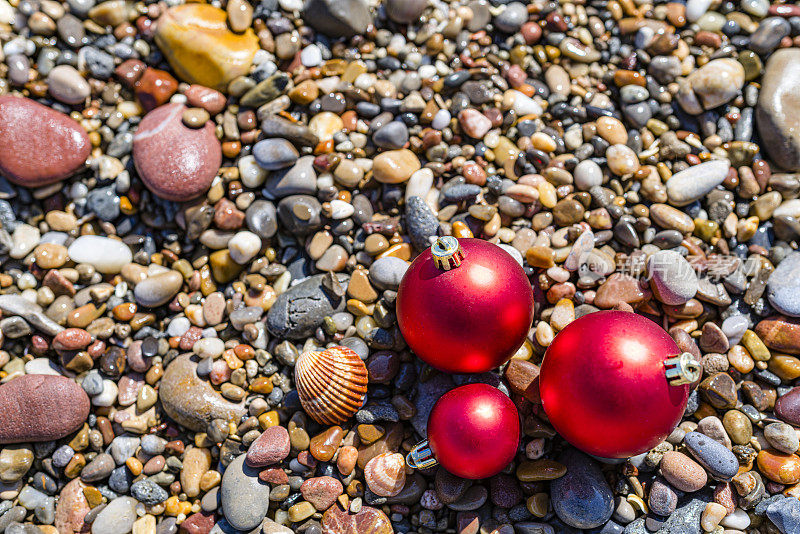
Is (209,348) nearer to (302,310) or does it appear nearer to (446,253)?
(302,310)

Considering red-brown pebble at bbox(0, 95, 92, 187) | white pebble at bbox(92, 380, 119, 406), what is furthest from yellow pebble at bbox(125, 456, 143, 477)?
red-brown pebble at bbox(0, 95, 92, 187)

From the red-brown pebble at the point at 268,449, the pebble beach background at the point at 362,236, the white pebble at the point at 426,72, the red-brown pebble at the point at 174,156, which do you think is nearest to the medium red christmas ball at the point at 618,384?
the pebble beach background at the point at 362,236

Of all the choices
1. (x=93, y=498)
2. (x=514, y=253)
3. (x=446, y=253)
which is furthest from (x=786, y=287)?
(x=93, y=498)

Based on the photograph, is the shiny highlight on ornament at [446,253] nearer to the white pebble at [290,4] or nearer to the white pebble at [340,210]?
the white pebble at [340,210]

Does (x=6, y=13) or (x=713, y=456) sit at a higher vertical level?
(x=6, y=13)

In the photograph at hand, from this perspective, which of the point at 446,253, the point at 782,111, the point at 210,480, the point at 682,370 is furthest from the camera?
the point at 782,111

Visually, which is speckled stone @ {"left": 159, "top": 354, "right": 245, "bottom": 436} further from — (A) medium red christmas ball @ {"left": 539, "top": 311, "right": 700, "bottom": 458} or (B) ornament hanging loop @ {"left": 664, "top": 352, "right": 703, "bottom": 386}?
(B) ornament hanging loop @ {"left": 664, "top": 352, "right": 703, "bottom": 386}

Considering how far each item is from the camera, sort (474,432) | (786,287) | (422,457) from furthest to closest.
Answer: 1. (786,287)
2. (422,457)
3. (474,432)

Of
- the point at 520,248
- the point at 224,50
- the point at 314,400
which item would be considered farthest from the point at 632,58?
the point at 314,400
